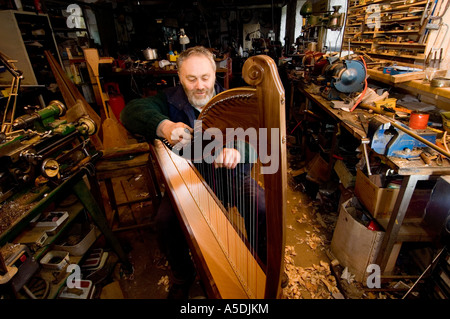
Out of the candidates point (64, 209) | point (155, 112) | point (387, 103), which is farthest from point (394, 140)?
point (64, 209)

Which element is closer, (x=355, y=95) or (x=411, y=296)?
(x=411, y=296)

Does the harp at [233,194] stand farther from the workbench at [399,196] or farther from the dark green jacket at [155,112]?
the workbench at [399,196]

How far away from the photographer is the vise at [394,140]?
1709 millimetres

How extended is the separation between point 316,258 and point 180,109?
2.02m

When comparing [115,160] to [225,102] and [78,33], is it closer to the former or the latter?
[225,102]

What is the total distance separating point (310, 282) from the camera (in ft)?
7.14

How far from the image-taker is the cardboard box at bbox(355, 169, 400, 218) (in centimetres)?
189

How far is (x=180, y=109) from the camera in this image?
77.6 inches

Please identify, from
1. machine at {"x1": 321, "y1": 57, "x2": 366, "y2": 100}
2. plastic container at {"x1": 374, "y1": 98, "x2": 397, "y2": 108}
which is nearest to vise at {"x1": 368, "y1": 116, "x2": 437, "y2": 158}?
plastic container at {"x1": 374, "y1": 98, "x2": 397, "y2": 108}

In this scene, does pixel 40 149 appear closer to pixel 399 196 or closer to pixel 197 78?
pixel 197 78

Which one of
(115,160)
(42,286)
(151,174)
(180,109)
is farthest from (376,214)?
(42,286)

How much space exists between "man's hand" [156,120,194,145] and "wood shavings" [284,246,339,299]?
5.81 feet

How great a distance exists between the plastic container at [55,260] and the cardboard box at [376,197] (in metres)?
2.50

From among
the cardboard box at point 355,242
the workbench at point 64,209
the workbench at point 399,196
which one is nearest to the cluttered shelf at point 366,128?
the workbench at point 399,196
